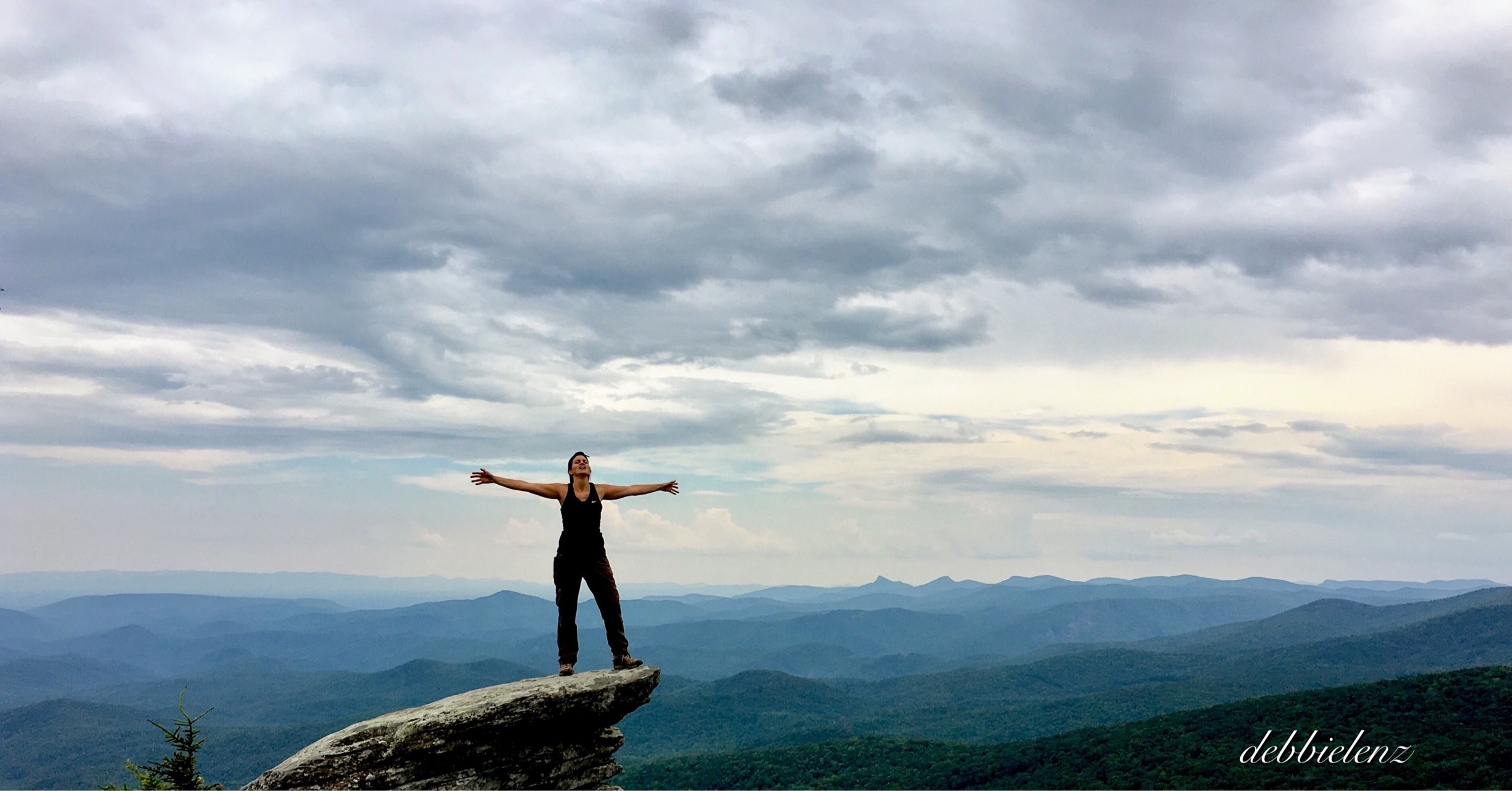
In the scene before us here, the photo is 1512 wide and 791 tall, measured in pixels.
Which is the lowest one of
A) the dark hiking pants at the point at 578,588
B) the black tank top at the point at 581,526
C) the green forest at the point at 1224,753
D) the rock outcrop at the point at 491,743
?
the green forest at the point at 1224,753

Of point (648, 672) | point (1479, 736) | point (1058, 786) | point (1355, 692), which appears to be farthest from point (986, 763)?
point (648, 672)

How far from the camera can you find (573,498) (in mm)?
21250

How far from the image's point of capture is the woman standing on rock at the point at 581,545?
21.3 metres

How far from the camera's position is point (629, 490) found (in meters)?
21.9

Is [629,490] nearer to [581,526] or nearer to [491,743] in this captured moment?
[581,526]

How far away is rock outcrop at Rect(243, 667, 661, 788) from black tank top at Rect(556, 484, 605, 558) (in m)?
3.62

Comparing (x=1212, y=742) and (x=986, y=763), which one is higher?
(x=1212, y=742)

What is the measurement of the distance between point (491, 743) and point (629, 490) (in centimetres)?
741

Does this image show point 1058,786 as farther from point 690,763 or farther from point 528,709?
point 528,709

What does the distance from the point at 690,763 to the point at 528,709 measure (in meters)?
183
